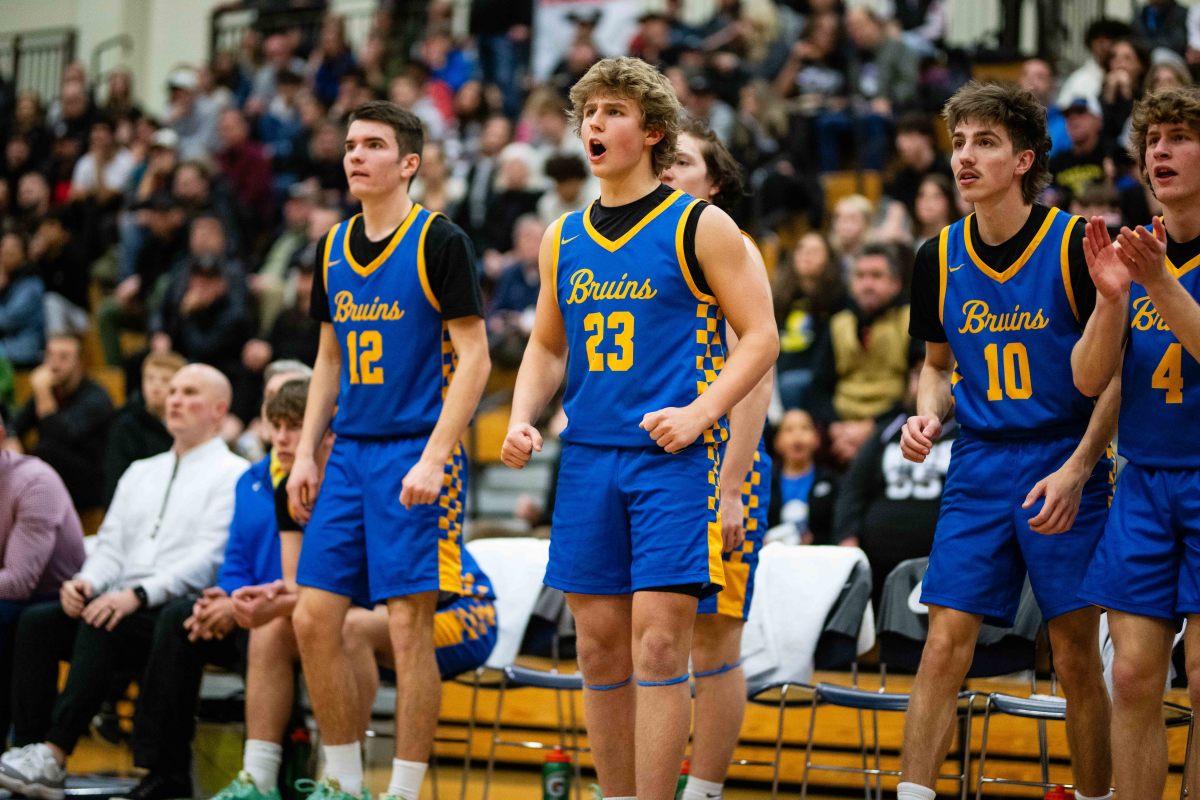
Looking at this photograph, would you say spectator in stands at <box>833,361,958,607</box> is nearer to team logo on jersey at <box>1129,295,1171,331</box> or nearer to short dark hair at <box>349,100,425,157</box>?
team logo on jersey at <box>1129,295,1171,331</box>

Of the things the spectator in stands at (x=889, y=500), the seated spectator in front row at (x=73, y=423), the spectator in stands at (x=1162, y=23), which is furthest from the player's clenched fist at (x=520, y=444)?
the spectator in stands at (x=1162, y=23)

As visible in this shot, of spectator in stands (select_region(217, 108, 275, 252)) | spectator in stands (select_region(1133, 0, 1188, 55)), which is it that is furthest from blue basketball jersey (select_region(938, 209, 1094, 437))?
spectator in stands (select_region(217, 108, 275, 252))

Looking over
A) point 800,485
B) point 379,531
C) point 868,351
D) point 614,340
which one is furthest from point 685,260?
point 868,351

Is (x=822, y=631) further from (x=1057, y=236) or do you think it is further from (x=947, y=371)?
(x=1057, y=236)

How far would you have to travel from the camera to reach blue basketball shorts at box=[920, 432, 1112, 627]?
157 inches

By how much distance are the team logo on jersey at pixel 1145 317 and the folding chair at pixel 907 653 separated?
4.66 ft

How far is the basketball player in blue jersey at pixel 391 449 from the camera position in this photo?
4609 mm

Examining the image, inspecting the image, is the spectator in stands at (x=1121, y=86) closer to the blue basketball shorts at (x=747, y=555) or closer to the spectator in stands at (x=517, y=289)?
the spectator in stands at (x=517, y=289)

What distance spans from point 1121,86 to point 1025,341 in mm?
5499

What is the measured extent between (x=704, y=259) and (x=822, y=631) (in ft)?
7.29

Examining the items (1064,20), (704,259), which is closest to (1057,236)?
(704,259)

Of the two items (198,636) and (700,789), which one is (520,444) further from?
(198,636)

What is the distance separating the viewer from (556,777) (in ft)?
17.0

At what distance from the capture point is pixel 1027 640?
17.0 ft
